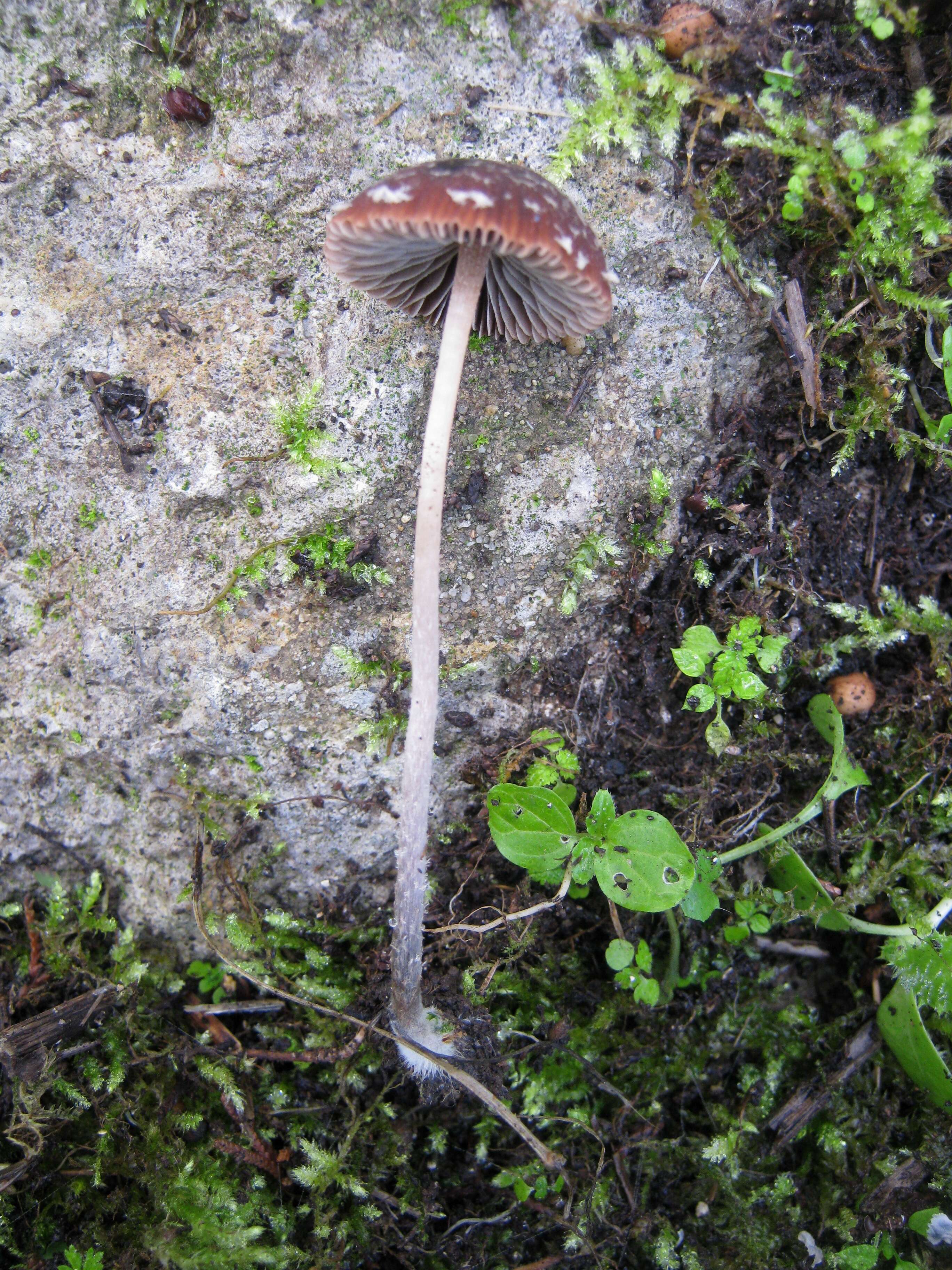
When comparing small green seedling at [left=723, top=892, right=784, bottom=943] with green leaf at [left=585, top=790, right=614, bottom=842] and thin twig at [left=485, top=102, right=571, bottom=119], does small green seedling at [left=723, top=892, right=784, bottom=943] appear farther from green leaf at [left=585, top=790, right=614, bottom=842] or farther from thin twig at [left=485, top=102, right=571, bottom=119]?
thin twig at [left=485, top=102, right=571, bottom=119]

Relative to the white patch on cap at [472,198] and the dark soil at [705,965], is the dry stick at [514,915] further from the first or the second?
the white patch on cap at [472,198]

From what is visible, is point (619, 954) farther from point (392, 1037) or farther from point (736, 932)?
point (392, 1037)

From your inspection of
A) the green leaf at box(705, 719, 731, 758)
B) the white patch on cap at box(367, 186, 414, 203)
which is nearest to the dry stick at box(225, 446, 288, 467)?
the white patch on cap at box(367, 186, 414, 203)

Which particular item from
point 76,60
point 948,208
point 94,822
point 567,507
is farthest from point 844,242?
point 94,822

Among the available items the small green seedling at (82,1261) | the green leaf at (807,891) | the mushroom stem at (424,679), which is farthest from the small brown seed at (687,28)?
the small green seedling at (82,1261)

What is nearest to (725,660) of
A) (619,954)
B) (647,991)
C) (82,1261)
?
(619,954)

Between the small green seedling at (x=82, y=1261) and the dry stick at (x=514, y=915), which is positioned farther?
the dry stick at (x=514, y=915)
